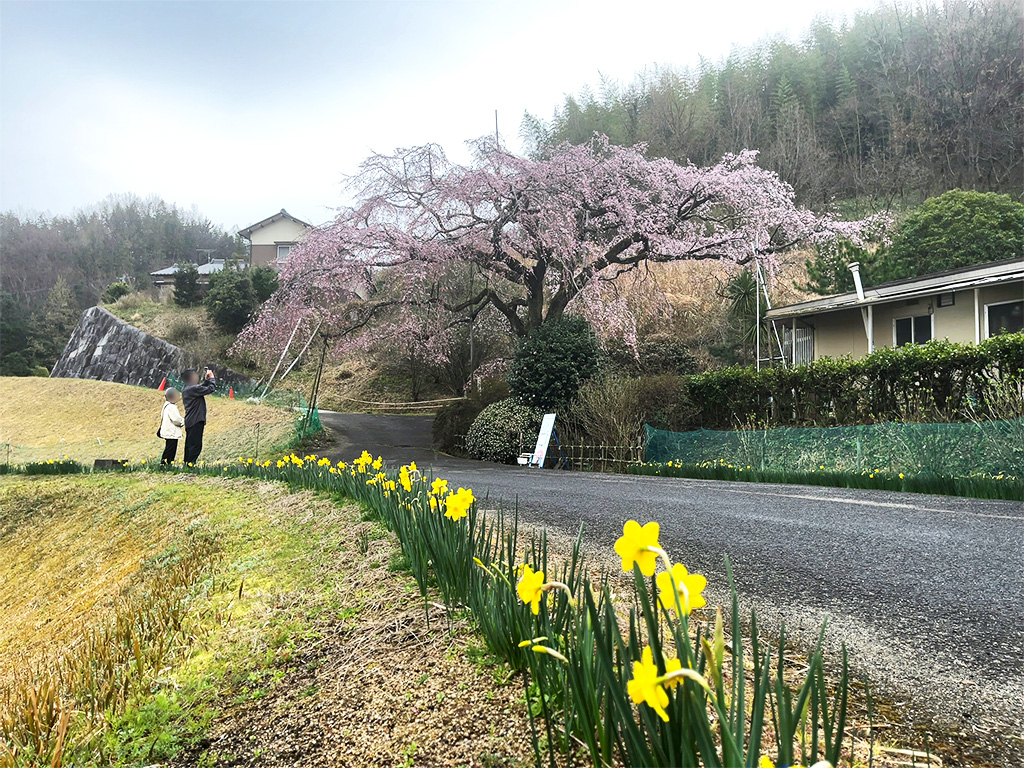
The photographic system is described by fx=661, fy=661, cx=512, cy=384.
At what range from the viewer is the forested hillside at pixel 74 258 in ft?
129

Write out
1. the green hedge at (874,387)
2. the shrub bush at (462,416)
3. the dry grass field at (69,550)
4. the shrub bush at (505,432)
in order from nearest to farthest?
1. the dry grass field at (69,550)
2. the green hedge at (874,387)
3. the shrub bush at (505,432)
4. the shrub bush at (462,416)

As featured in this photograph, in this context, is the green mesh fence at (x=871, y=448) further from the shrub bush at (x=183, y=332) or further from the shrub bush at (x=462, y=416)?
the shrub bush at (x=183, y=332)

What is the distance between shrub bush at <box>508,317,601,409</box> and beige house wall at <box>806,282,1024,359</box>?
19.5 feet

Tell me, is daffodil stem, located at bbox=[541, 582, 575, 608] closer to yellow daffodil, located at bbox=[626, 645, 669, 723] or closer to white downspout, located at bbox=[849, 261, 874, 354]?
yellow daffodil, located at bbox=[626, 645, 669, 723]

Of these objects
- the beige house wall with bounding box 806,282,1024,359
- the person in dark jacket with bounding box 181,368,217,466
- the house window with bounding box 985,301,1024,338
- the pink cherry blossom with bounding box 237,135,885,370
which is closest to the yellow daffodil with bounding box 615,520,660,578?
the person in dark jacket with bounding box 181,368,217,466

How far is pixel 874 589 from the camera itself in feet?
10.4

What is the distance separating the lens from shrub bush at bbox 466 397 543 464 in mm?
12594

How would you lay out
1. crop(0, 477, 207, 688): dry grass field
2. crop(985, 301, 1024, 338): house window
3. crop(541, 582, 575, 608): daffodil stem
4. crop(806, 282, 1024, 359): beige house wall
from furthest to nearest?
1. crop(806, 282, 1024, 359): beige house wall
2. crop(985, 301, 1024, 338): house window
3. crop(0, 477, 207, 688): dry grass field
4. crop(541, 582, 575, 608): daffodil stem

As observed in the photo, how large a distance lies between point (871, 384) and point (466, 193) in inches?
356

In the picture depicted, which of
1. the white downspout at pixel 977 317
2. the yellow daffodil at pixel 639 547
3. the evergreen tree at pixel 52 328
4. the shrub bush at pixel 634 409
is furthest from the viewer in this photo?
the evergreen tree at pixel 52 328

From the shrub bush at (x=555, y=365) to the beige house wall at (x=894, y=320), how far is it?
5.93m

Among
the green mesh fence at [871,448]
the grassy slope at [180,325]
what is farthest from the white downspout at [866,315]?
the grassy slope at [180,325]

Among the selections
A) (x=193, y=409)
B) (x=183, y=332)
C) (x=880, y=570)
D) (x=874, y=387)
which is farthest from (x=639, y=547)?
(x=183, y=332)

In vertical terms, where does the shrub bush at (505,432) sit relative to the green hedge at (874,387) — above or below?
below
